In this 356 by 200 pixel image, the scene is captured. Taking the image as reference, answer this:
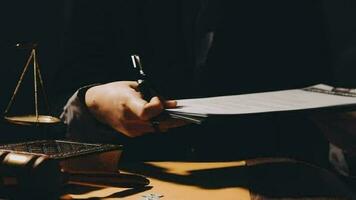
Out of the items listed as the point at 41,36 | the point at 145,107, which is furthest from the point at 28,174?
the point at 41,36

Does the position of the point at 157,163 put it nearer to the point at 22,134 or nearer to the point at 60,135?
the point at 60,135

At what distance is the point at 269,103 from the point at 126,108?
0.92 feet

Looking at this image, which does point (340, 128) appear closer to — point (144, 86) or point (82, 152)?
point (144, 86)

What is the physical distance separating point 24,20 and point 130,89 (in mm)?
824

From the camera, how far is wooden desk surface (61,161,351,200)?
798 millimetres

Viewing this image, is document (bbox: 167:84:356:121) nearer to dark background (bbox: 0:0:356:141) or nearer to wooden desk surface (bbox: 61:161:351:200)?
wooden desk surface (bbox: 61:161:351:200)

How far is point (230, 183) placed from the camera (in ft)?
2.91

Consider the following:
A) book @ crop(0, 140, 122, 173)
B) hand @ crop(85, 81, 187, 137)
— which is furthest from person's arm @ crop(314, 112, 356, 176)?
book @ crop(0, 140, 122, 173)

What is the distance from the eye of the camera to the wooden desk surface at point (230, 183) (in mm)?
798

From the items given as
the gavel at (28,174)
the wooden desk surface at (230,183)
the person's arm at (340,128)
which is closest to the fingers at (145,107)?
the wooden desk surface at (230,183)

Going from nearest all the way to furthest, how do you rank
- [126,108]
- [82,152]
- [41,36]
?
[82,152], [126,108], [41,36]

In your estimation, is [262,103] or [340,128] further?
[340,128]

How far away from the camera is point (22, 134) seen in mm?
1673

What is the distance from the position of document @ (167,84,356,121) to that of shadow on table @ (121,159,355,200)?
0.13 m
